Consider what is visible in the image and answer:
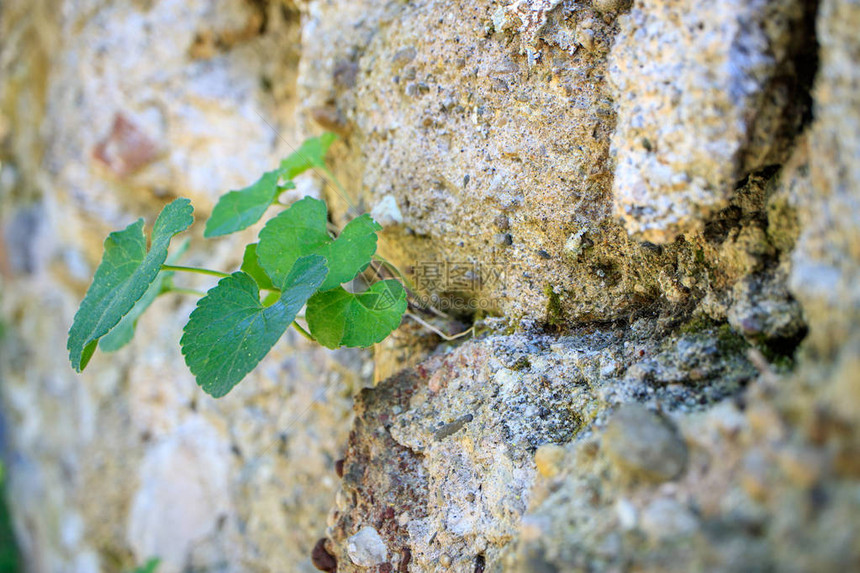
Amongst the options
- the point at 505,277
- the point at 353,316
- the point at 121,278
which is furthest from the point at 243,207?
the point at 505,277

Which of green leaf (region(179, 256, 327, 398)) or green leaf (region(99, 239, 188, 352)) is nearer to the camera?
green leaf (region(179, 256, 327, 398))

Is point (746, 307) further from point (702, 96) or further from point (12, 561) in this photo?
point (12, 561)

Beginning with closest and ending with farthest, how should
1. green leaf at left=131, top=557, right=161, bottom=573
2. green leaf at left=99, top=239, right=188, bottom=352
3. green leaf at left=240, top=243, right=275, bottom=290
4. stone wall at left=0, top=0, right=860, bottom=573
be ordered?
stone wall at left=0, top=0, right=860, bottom=573 < green leaf at left=240, top=243, right=275, bottom=290 < green leaf at left=99, top=239, right=188, bottom=352 < green leaf at left=131, top=557, right=161, bottom=573

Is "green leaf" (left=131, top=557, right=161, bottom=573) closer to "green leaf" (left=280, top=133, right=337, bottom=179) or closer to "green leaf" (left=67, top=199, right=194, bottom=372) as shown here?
"green leaf" (left=67, top=199, right=194, bottom=372)

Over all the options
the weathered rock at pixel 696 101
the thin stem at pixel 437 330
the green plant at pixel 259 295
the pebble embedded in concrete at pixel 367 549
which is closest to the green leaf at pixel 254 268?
the green plant at pixel 259 295

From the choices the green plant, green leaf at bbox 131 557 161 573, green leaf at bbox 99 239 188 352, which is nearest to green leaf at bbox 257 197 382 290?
the green plant
